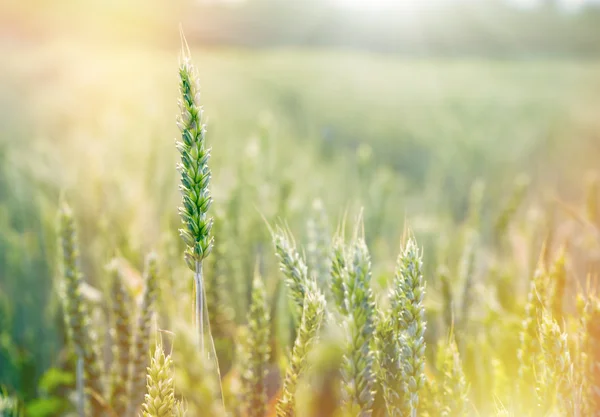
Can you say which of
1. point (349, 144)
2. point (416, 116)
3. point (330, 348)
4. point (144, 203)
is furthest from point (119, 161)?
point (416, 116)

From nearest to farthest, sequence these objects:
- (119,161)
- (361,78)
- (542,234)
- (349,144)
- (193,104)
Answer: (193,104), (542,234), (119,161), (349,144), (361,78)

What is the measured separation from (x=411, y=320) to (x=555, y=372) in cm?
20

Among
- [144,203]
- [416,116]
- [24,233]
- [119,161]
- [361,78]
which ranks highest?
[361,78]

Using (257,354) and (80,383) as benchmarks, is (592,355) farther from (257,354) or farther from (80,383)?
(80,383)

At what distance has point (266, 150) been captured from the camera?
160 cm

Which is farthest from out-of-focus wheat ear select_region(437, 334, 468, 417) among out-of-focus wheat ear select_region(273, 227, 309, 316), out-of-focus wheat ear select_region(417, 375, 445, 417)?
out-of-focus wheat ear select_region(273, 227, 309, 316)

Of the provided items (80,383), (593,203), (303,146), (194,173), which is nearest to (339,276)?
(194,173)

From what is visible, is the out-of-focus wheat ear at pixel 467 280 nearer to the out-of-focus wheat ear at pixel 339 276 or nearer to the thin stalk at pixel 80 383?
the out-of-focus wheat ear at pixel 339 276

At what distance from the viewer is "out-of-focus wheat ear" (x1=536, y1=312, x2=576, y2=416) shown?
26.1 inches

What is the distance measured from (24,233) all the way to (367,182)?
4.31 ft

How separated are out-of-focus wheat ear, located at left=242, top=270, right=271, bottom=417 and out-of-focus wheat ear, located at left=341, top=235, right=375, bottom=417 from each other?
0.67ft

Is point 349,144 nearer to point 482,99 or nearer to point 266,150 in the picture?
point 482,99

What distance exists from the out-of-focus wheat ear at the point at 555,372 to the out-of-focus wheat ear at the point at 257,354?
40 cm

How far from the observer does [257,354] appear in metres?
0.83
